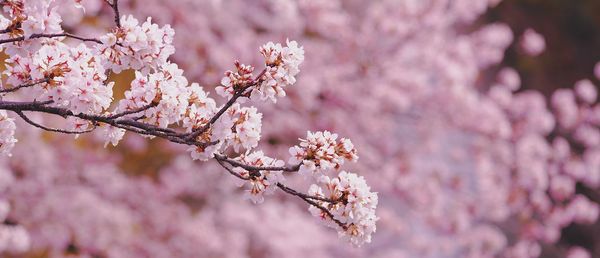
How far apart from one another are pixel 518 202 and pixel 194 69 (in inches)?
247

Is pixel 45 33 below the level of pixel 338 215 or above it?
above

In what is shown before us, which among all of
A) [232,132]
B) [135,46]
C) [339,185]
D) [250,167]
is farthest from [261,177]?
[135,46]

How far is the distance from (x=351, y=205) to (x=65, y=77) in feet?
4.24

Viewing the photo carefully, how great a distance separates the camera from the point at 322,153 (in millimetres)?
2979

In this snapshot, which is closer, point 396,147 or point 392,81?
point 392,81

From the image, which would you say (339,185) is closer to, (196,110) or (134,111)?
(196,110)

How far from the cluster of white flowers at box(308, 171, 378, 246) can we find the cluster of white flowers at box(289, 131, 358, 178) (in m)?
0.08

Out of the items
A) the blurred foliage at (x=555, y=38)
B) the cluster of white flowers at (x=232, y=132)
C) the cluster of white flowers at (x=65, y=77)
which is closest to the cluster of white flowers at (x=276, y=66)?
the cluster of white flowers at (x=232, y=132)

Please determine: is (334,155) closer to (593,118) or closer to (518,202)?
(518,202)

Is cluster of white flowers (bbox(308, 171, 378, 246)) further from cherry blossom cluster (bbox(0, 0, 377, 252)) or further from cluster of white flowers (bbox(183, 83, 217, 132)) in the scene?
cluster of white flowers (bbox(183, 83, 217, 132))

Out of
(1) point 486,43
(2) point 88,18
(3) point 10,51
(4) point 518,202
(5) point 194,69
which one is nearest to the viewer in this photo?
(3) point 10,51

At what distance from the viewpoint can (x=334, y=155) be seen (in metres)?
2.98


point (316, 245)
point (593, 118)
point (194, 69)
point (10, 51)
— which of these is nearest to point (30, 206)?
point (194, 69)

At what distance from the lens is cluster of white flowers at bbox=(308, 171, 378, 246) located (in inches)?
120
